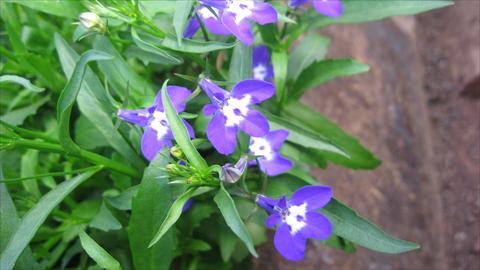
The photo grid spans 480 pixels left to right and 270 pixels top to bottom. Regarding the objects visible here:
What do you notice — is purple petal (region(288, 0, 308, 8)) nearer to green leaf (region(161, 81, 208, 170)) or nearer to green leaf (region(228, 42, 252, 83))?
green leaf (region(228, 42, 252, 83))

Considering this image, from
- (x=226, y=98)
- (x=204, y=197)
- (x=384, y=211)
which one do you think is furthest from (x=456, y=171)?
(x=226, y=98)

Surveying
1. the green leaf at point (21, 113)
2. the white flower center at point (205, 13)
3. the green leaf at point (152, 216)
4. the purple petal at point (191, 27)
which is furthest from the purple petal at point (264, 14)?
the green leaf at point (21, 113)

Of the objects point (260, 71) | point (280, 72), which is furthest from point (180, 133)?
point (260, 71)

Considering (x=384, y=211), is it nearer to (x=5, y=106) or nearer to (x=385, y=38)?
(x=385, y=38)

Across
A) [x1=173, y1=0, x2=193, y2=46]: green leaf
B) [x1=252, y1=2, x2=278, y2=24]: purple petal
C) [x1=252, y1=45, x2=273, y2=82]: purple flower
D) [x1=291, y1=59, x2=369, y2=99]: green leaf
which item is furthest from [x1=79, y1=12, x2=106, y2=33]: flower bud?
[x1=291, y1=59, x2=369, y2=99]: green leaf

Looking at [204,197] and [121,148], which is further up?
[121,148]

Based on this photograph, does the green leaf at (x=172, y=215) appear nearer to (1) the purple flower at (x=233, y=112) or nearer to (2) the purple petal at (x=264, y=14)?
(1) the purple flower at (x=233, y=112)

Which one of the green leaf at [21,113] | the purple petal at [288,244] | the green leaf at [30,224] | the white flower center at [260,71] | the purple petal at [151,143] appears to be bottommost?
the green leaf at [21,113]
